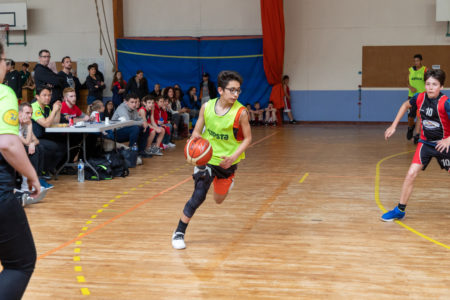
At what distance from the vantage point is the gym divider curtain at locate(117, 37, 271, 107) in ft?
57.8

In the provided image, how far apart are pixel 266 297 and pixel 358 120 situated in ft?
48.2

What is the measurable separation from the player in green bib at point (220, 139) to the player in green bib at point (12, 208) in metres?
2.08

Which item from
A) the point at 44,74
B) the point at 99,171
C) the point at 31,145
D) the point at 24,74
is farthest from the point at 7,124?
the point at 24,74

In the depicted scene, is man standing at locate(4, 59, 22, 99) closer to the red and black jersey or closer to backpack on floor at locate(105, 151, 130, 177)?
backpack on floor at locate(105, 151, 130, 177)

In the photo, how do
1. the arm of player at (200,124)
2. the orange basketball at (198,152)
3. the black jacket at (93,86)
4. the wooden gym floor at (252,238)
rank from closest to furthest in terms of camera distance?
the wooden gym floor at (252,238), the orange basketball at (198,152), the arm of player at (200,124), the black jacket at (93,86)

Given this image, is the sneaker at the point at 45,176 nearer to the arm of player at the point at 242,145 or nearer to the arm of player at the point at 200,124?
the arm of player at the point at 200,124

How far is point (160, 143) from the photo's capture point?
1102 cm

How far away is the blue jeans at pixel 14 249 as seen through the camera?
2602mm

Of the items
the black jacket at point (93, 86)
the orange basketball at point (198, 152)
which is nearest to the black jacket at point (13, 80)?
the black jacket at point (93, 86)

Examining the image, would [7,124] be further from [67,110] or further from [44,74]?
[44,74]

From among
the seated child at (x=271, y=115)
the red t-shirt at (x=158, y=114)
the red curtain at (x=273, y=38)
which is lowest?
the seated child at (x=271, y=115)

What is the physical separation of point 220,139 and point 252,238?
40.2 inches

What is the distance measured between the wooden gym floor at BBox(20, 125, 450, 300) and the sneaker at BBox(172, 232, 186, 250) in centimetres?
8

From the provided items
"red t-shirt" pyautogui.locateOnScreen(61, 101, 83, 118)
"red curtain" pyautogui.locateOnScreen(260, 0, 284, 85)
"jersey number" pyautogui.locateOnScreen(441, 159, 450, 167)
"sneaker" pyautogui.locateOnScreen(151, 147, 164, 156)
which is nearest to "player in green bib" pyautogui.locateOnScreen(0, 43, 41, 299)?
"jersey number" pyautogui.locateOnScreen(441, 159, 450, 167)
